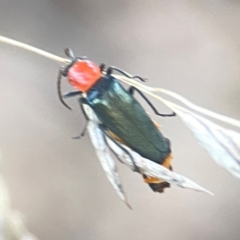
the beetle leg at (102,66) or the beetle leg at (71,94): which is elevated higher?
the beetle leg at (102,66)

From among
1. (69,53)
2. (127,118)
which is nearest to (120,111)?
(127,118)

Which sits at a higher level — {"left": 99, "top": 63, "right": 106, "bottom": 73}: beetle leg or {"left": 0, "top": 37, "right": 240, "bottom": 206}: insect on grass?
{"left": 99, "top": 63, "right": 106, "bottom": 73}: beetle leg

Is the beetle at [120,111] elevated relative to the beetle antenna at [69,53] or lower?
lower

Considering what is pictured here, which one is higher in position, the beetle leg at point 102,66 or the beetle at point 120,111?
the beetle leg at point 102,66

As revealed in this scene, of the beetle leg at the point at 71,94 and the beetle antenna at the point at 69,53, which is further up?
the beetle antenna at the point at 69,53
